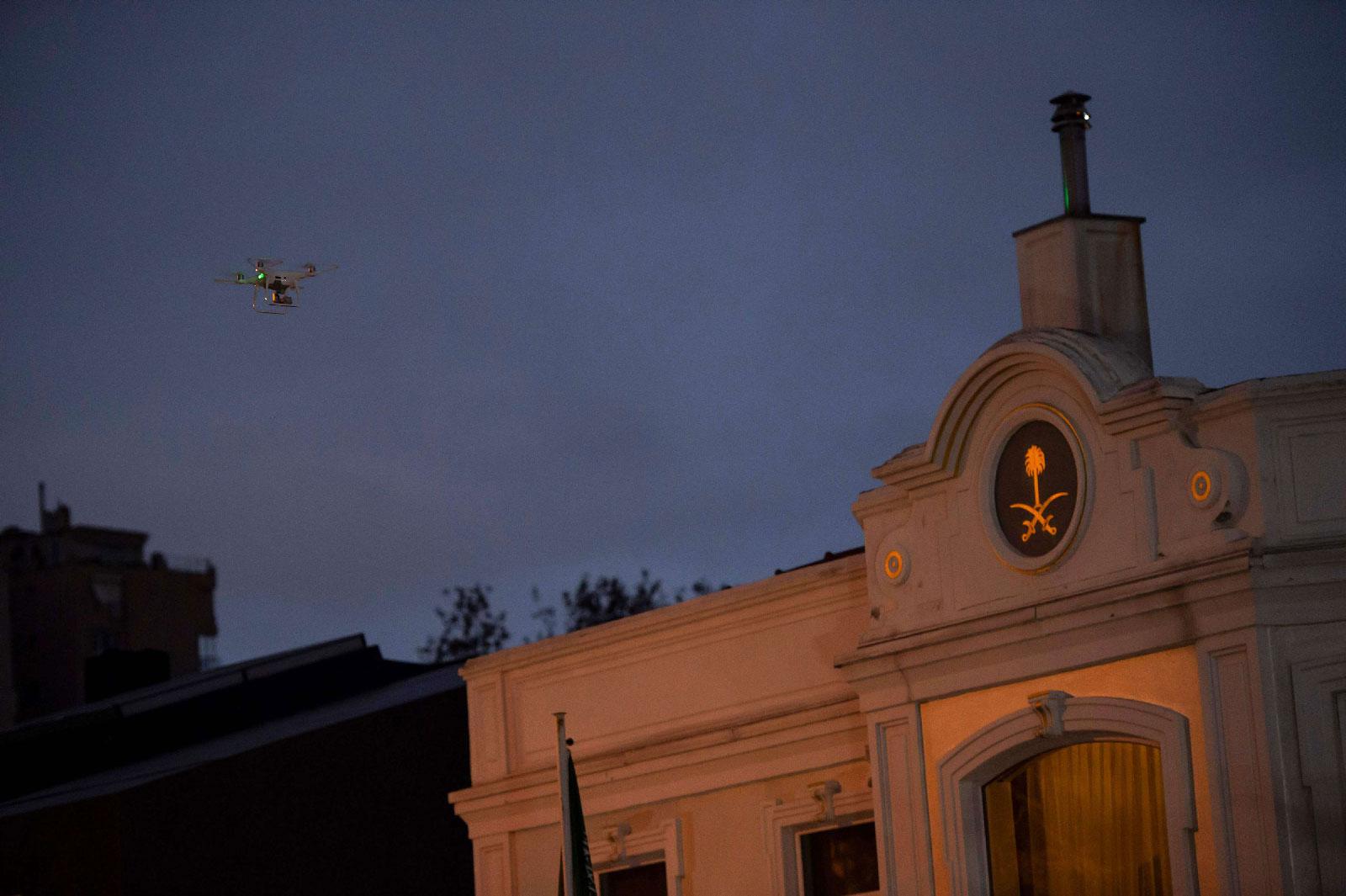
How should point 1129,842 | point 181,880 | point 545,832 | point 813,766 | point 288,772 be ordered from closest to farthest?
point 1129,842, point 813,766, point 545,832, point 181,880, point 288,772

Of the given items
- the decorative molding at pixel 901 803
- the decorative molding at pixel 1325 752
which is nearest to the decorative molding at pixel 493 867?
the decorative molding at pixel 901 803

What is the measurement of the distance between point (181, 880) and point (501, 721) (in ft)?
16.9

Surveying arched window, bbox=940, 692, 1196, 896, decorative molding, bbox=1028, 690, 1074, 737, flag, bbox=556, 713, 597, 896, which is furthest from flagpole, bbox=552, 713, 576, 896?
decorative molding, bbox=1028, 690, 1074, 737

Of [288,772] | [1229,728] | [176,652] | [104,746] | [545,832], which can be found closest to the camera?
[1229,728]

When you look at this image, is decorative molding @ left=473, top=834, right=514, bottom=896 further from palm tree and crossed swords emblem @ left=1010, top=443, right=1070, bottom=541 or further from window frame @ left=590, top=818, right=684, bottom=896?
palm tree and crossed swords emblem @ left=1010, top=443, right=1070, bottom=541

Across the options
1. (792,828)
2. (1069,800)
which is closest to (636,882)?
(792,828)

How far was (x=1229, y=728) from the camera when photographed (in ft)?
48.7

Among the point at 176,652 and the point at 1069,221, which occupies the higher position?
the point at 176,652

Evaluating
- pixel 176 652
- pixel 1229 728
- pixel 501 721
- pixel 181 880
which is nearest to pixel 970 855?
pixel 1229 728

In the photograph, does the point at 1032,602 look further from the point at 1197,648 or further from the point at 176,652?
the point at 176,652

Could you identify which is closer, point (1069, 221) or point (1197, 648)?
point (1197, 648)

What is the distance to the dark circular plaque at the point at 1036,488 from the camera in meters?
16.3

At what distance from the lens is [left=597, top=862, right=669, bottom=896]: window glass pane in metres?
20.1

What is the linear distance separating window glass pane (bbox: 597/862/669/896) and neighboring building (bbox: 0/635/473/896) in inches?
244
